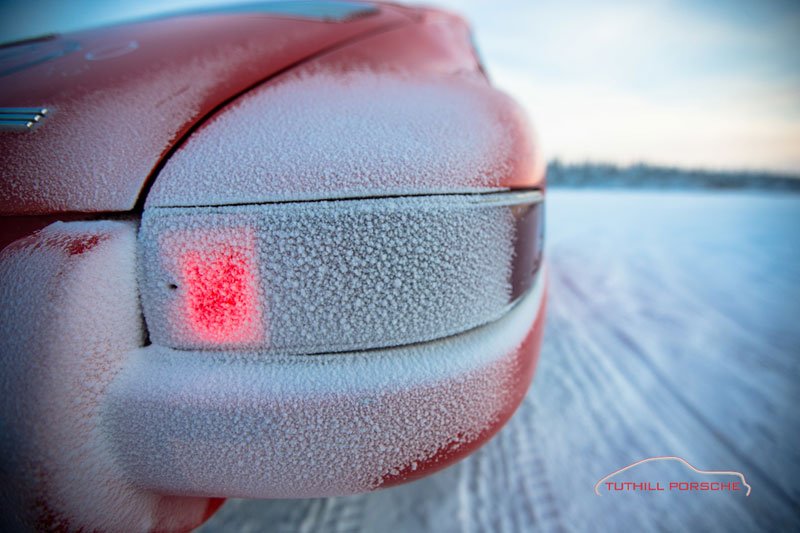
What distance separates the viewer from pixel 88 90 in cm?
73

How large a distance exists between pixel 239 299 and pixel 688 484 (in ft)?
5.24

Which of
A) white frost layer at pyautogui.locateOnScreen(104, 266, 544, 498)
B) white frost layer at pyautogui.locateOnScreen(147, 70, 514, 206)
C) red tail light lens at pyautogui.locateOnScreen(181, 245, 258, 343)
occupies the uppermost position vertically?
white frost layer at pyautogui.locateOnScreen(147, 70, 514, 206)

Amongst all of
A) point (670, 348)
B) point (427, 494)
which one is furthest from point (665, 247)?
point (427, 494)

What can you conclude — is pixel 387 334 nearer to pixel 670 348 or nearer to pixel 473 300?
pixel 473 300

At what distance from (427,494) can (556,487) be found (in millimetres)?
450

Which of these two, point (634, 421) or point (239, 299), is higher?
point (239, 299)

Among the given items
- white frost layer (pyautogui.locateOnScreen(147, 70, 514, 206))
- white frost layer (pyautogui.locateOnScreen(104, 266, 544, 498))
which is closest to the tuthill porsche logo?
white frost layer (pyautogui.locateOnScreen(104, 266, 544, 498))

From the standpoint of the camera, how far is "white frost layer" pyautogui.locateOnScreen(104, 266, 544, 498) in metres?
0.59

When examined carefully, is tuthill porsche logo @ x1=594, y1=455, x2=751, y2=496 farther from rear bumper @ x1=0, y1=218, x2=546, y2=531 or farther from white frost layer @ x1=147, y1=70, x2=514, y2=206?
white frost layer @ x1=147, y1=70, x2=514, y2=206

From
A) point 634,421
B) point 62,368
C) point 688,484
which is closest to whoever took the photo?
point 62,368

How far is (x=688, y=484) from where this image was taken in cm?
123

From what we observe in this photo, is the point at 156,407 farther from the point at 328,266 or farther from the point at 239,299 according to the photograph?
the point at 328,266

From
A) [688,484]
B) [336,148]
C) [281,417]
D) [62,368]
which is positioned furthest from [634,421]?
[62,368]

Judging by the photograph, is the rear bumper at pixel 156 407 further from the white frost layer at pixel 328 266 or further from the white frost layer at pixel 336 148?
the white frost layer at pixel 336 148
